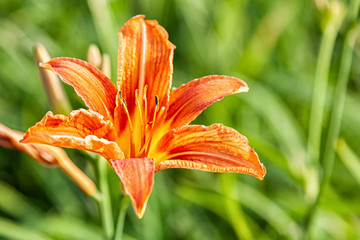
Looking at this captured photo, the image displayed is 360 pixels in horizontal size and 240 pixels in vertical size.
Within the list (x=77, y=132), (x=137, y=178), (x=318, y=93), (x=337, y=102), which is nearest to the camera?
(x=137, y=178)

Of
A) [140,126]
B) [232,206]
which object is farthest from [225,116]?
[140,126]

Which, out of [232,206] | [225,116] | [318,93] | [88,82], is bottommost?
[232,206]

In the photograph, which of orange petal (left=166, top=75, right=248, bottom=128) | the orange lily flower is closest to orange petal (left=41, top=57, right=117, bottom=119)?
the orange lily flower

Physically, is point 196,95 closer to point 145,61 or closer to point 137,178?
point 145,61

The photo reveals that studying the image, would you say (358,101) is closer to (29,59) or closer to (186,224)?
(186,224)

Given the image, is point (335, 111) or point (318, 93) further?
point (318, 93)

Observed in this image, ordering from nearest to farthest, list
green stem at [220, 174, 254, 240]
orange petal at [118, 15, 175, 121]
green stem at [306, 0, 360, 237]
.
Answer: orange petal at [118, 15, 175, 121]
green stem at [306, 0, 360, 237]
green stem at [220, 174, 254, 240]

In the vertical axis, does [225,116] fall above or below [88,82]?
below

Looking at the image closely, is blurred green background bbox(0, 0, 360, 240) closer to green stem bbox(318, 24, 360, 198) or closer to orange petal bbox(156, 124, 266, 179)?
green stem bbox(318, 24, 360, 198)
